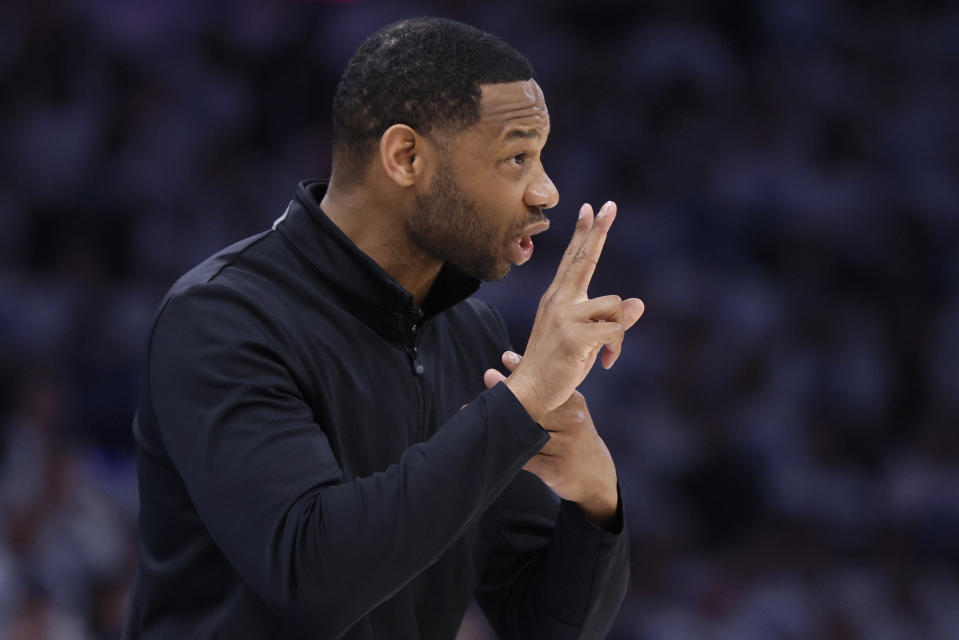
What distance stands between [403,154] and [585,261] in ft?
1.11

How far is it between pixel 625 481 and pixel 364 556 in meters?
4.14

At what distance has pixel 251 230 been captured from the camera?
624 centimetres

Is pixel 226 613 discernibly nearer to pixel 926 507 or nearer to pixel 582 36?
pixel 926 507

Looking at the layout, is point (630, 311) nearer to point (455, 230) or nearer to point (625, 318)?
point (625, 318)

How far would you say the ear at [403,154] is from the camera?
6.34ft

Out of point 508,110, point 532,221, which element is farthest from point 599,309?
point 508,110

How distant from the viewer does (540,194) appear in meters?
1.93

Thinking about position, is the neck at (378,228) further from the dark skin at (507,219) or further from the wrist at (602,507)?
the wrist at (602,507)

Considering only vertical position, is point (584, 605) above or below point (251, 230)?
above

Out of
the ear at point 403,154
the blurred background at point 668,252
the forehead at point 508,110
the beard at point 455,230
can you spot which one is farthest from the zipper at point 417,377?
the blurred background at point 668,252

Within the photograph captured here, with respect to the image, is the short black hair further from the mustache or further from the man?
the mustache

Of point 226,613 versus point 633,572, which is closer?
point 226,613

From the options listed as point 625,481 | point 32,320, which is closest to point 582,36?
point 625,481

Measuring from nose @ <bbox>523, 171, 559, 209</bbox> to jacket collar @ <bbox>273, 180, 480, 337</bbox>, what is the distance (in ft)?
0.77
